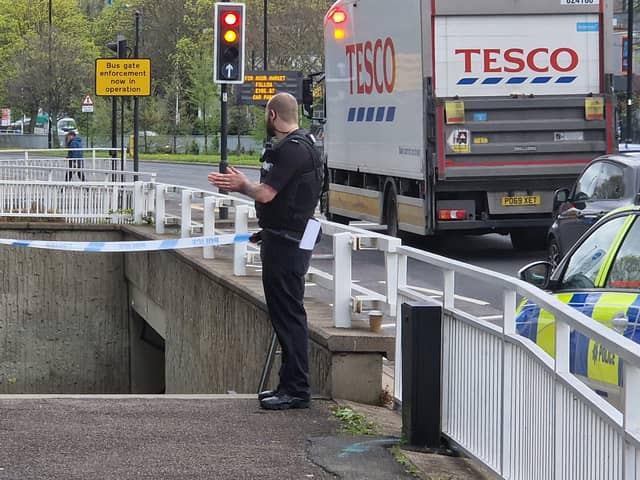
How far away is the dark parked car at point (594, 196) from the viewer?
A: 595 inches

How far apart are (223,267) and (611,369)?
28.4 ft

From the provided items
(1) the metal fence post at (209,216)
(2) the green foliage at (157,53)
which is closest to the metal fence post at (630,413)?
(1) the metal fence post at (209,216)

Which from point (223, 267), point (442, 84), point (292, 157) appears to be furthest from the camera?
point (442, 84)

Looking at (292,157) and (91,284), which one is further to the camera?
(91,284)

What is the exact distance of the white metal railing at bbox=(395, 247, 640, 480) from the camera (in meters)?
4.54

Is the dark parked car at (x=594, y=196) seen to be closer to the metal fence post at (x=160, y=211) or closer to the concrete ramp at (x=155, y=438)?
the metal fence post at (x=160, y=211)

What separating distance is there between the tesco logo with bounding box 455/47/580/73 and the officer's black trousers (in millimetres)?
11082

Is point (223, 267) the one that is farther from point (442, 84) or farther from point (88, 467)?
point (88, 467)

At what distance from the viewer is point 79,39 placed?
290 feet

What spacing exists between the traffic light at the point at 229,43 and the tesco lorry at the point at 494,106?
2191mm

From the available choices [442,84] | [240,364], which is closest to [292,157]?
[240,364]

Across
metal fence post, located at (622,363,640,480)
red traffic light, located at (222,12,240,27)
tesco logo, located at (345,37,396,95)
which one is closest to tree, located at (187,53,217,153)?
tesco logo, located at (345,37,396,95)

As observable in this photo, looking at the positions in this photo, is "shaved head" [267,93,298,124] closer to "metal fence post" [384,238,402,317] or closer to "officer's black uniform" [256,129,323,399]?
"officer's black uniform" [256,129,323,399]

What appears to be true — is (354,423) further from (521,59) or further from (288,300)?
(521,59)
